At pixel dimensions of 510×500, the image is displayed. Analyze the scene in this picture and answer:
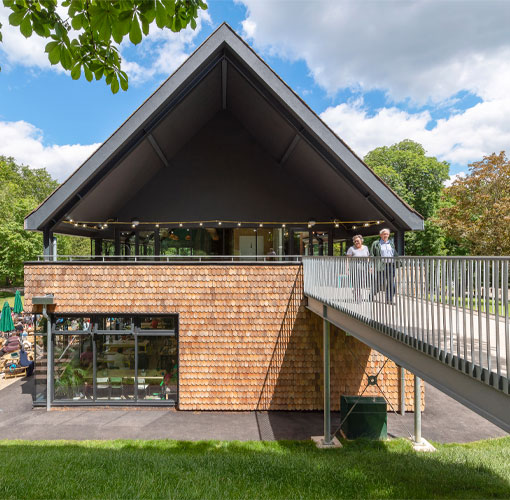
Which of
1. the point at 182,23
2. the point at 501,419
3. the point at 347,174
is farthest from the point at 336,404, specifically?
the point at 182,23

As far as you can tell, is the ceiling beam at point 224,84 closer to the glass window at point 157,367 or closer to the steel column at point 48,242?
the steel column at point 48,242

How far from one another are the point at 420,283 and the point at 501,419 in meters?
1.69

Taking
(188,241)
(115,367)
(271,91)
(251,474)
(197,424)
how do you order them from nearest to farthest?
(251,474) → (197,424) → (271,91) → (115,367) → (188,241)

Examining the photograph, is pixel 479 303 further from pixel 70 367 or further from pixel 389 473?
pixel 70 367

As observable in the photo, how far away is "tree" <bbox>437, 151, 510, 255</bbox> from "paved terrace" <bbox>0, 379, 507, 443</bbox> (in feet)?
40.1

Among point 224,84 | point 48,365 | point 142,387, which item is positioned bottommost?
point 142,387

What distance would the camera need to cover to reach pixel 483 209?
19.8 meters

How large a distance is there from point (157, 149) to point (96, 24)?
31.7ft

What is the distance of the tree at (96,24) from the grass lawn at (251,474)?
15.2 ft

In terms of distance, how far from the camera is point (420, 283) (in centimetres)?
428

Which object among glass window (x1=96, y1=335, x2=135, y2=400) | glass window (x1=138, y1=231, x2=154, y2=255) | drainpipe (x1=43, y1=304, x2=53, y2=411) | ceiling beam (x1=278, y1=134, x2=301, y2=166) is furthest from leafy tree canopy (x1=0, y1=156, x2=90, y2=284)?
ceiling beam (x1=278, y1=134, x2=301, y2=166)

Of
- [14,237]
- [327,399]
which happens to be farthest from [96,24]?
[14,237]

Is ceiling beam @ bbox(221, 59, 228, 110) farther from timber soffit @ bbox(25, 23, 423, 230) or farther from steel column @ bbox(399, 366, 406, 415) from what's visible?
steel column @ bbox(399, 366, 406, 415)

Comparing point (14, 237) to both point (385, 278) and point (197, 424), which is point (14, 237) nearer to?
point (197, 424)
